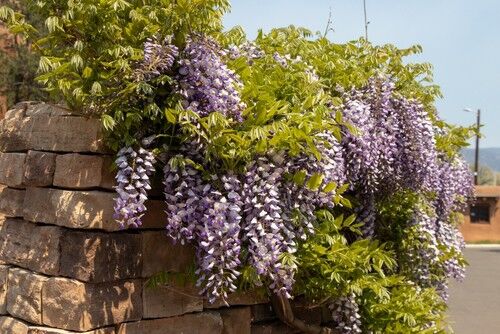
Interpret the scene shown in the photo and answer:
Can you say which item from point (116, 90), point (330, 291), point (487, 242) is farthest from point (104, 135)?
point (487, 242)

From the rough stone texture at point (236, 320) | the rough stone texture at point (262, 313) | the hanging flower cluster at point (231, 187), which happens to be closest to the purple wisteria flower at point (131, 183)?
the hanging flower cluster at point (231, 187)

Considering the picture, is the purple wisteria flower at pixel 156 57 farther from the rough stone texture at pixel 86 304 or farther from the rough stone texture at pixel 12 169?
the rough stone texture at pixel 86 304

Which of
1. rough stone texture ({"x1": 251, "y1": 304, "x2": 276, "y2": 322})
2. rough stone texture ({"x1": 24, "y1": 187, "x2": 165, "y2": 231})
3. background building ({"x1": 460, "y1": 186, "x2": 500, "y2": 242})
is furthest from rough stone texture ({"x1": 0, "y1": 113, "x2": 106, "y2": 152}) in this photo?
background building ({"x1": 460, "y1": 186, "x2": 500, "y2": 242})

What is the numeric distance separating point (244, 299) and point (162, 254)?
69 cm

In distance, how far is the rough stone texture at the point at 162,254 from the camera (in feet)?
10.5

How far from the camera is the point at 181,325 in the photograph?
3297mm

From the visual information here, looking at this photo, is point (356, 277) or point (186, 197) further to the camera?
point (356, 277)

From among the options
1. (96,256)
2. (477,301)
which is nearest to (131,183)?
(96,256)

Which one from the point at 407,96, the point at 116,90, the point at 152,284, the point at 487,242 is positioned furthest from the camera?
the point at 487,242

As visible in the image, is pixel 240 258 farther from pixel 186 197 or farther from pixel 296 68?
pixel 296 68

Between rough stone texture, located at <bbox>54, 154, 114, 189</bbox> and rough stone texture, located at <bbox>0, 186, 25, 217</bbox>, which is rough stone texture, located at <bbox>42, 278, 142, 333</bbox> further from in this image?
rough stone texture, located at <bbox>0, 186, 25, 217</bbox>

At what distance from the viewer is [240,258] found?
123 inches

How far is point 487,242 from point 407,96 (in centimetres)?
2678

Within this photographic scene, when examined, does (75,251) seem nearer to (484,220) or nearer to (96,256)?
(96,256)
